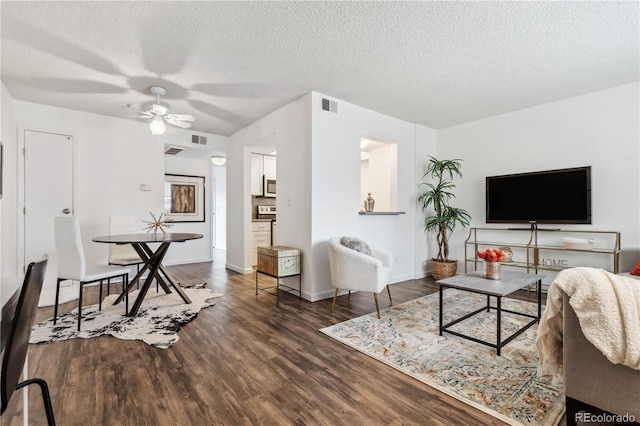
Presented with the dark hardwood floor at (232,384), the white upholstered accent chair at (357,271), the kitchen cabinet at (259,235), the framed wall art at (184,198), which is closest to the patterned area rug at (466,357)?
the dark hardwood floor at (232,384)

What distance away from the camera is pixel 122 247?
13.1 feet

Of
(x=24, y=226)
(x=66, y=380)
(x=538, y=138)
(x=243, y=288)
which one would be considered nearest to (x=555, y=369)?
(x=66, y=380)

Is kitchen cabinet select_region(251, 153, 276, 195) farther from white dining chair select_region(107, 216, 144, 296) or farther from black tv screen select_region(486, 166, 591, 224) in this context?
black tv screen select_region(486, 166, 591, 224)

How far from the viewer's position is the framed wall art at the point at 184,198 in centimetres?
635

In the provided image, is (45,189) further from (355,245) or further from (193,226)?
(355,245)

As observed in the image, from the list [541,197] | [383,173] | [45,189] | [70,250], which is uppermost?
[383,173]

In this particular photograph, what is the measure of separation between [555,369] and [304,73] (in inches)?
124

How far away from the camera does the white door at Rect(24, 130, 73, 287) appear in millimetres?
4070

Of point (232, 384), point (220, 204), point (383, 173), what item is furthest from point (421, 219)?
point (220, 204)

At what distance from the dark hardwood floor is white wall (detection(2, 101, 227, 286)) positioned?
260 cm

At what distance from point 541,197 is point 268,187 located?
4769 mm

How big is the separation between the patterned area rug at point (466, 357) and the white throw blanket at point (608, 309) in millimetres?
625

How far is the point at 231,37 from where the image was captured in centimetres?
256

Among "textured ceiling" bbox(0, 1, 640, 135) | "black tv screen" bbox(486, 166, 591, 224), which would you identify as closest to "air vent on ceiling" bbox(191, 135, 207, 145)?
"textured ceiling" bbox(0, 1, 640, 135)
